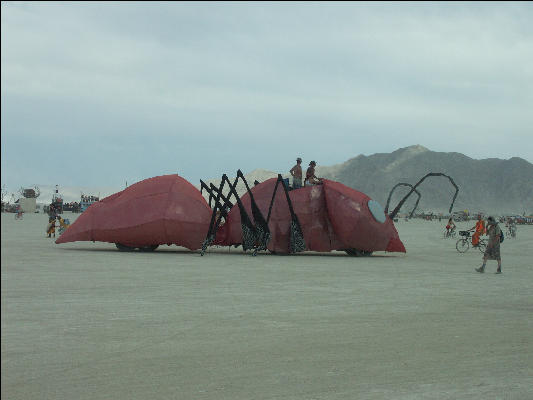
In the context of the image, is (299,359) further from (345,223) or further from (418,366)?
(345,223)

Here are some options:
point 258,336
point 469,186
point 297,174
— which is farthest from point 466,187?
point 258,336

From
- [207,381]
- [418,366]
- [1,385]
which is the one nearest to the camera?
[1,385]

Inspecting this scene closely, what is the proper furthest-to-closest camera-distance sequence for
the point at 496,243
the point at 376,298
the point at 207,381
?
the point at 496,243 < the point at 376,298 < the point at 207,381

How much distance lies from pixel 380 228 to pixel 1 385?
2147 centimetres

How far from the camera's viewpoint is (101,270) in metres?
16.5

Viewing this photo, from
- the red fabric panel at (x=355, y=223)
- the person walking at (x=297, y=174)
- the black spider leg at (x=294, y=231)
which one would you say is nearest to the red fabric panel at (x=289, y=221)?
the black spider leg at (x=294, y=231)

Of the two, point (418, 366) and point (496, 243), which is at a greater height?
point (496, 243)

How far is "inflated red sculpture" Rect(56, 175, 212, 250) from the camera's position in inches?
867

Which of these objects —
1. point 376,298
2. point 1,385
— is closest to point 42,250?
point 376,298

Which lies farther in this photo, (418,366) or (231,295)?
(231,295)

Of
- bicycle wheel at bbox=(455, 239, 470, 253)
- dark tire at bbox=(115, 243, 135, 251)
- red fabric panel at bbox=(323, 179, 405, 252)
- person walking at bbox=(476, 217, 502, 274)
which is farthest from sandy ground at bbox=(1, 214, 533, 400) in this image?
bicycle wheel at bbox=(455, 239, 470, 253)

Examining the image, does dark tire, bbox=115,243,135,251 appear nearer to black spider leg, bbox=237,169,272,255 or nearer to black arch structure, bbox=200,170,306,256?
black arch structure, bbox=200,170,306,256

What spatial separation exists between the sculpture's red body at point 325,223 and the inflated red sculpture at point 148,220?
1.11 metres

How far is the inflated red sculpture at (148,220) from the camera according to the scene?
22.0 meters
